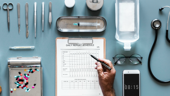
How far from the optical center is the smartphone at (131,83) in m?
0.80

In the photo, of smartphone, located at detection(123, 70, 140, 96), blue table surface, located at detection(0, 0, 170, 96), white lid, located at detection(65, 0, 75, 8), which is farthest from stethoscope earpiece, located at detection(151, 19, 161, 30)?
white lid, located at detection(65, 0, 75, 8)

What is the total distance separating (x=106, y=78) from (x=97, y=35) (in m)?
0.23

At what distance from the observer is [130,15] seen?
0.77 meters

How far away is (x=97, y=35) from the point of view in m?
0.82

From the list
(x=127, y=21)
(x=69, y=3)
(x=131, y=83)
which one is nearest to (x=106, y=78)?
(x=131, y=83)

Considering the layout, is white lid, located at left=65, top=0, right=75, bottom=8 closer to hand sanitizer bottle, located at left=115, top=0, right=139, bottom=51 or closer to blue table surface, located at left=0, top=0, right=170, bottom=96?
blue table surface, located at left=0, top=0, right=170, bottom=96

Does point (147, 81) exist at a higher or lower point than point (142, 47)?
lower

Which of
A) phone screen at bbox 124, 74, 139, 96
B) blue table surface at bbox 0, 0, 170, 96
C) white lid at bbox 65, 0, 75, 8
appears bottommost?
phone screen at bbox 124, 74, 139, 96

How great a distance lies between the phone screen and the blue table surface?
3cm

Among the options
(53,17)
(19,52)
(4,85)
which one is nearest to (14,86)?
(4,85)

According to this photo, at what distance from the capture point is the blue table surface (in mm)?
811

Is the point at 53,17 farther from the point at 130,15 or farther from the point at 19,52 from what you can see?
the point at 130,15

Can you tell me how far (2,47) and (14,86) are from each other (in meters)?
0.21

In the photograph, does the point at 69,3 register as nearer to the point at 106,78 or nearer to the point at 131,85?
the point at 106,78
